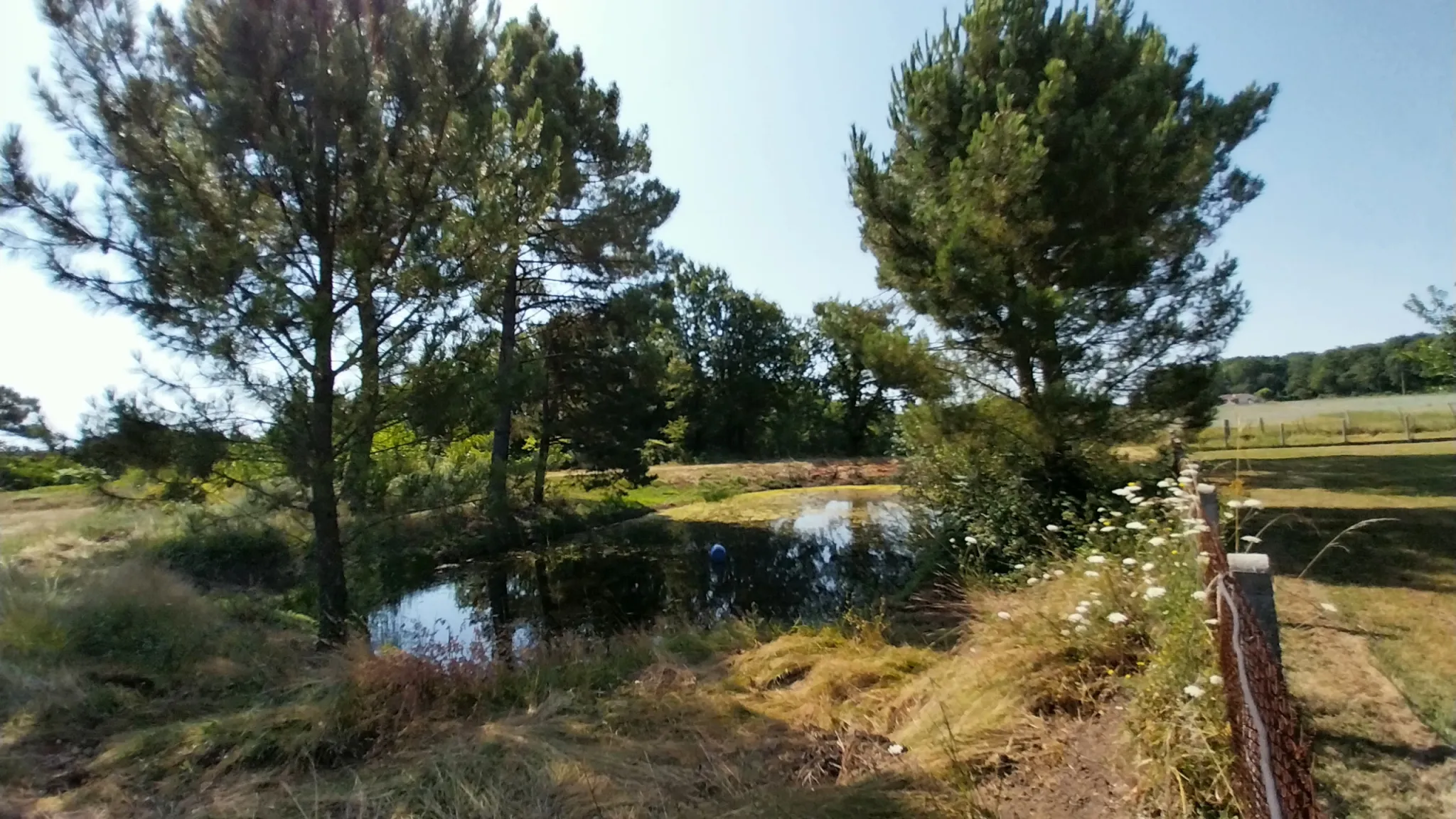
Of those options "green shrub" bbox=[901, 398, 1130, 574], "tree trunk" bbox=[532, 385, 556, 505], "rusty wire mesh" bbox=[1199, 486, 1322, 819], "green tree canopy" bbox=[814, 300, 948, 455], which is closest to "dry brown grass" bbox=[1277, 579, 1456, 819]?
"rusty wire mesh" bbox=[1199, 486, 1322, 819]

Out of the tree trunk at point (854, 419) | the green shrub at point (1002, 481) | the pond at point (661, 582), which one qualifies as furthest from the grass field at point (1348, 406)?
the tree trunk at point (854, 419)

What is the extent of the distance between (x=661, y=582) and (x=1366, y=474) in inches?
437

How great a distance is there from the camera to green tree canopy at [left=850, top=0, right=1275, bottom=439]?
25.5 feet

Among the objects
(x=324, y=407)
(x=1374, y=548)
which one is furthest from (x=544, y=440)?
(x=1374, y=548)

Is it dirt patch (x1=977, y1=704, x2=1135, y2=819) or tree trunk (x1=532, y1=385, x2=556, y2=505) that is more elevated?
tree trunk (x1=532, y1=385, x2=556, y2=505)

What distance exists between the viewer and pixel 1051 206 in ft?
26.2

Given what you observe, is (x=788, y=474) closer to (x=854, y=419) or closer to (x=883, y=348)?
(x=854, y=419)

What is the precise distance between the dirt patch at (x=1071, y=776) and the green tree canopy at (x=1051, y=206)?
441 centimetres

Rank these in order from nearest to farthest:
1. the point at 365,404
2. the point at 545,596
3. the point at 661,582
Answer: the point at 365,404
the point at 545,596
the point at 661,582

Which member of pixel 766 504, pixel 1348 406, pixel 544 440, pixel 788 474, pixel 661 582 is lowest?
pixel 661 582

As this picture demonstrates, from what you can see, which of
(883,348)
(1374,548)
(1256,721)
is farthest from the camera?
(883,348)

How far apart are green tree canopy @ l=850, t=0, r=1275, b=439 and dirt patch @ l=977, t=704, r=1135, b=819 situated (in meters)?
4.41

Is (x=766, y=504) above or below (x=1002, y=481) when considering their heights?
below

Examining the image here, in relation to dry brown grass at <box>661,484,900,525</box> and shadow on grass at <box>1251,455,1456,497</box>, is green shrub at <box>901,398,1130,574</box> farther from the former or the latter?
dry brown grass at <box>661,484,900,525</box>
